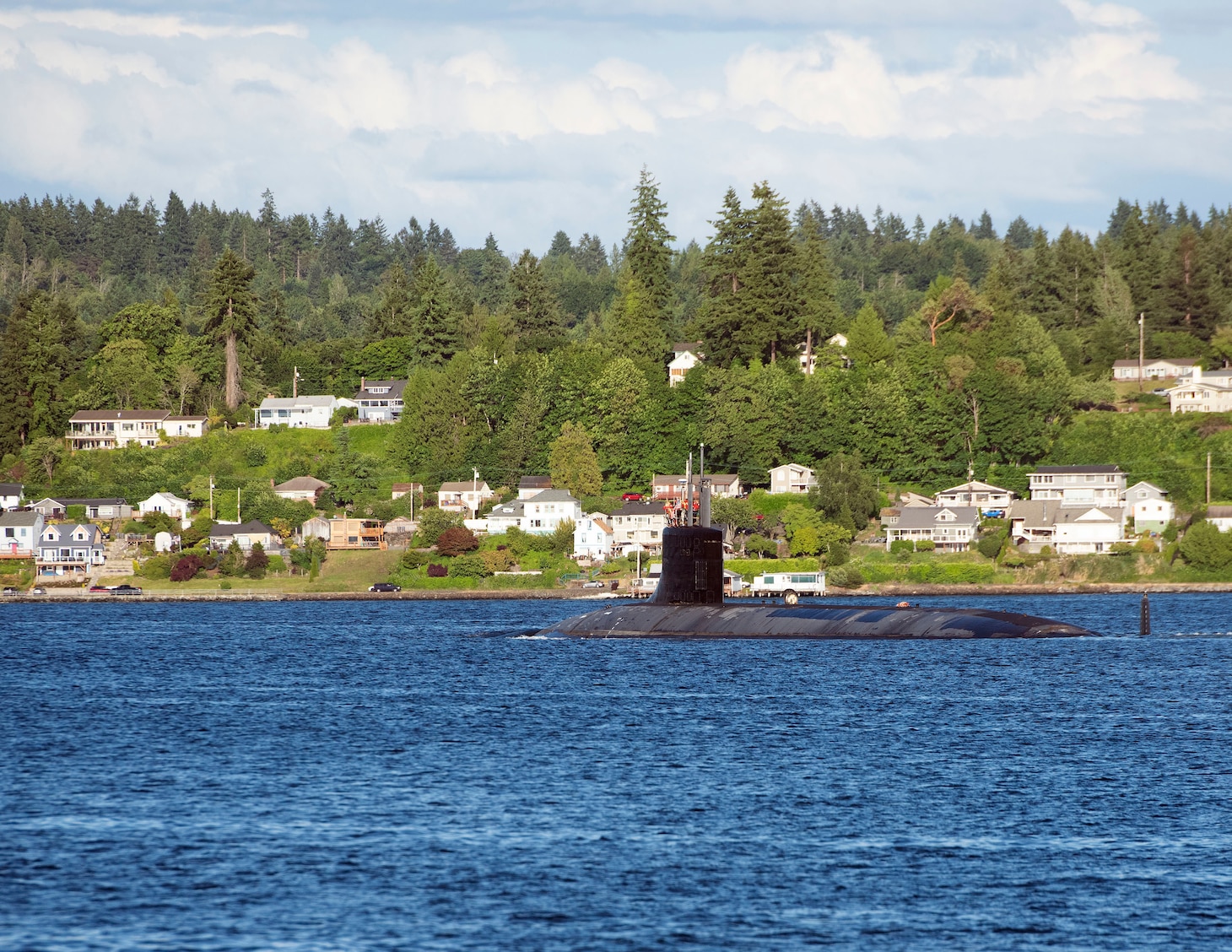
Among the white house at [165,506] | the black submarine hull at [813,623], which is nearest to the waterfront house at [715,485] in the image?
the white house at [165,506]

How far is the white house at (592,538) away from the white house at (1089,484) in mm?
42627

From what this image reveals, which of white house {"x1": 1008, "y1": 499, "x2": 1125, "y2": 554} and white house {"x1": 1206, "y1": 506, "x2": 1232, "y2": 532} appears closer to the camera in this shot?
white house {"x1": 1206, "y1": 506, "x2": 1232, "y2": 532}

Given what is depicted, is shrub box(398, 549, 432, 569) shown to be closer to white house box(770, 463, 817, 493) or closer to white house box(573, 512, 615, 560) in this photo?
white house box(573, 512, 615, 560)

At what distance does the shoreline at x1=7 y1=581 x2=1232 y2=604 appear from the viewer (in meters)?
129

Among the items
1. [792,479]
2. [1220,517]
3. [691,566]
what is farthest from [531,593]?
[691,566]

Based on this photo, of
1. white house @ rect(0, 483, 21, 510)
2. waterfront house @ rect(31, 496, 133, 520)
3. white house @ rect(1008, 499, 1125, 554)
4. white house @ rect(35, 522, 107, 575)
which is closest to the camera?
white house @ rect(1008, 499, 1125, 554)

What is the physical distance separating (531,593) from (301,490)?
3751cm

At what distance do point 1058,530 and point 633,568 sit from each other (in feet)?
126

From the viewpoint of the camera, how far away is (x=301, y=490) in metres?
159

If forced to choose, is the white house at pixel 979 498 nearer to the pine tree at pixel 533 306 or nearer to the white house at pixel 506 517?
the white house at pixel 506 517

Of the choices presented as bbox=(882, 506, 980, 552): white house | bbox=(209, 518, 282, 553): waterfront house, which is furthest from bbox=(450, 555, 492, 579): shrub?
bbox=(882, 506, 980, 552): white house

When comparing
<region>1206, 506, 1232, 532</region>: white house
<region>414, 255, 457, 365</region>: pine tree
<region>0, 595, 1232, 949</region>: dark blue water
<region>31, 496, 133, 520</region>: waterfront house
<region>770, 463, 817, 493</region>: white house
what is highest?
<region>414, 255, 457, 365</region>: pine tree

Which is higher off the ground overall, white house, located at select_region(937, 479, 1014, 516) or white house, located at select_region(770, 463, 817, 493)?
white house, located at select_region(770, 463, 817, 493)

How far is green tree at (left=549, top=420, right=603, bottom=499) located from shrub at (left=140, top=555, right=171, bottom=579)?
39.1 meters
